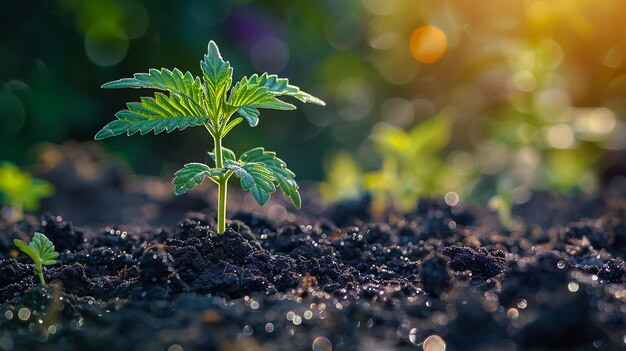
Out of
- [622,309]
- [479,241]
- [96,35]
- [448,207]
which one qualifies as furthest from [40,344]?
[96,35]

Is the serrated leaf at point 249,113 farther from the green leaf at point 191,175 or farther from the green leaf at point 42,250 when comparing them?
the green leaf at point 42,250

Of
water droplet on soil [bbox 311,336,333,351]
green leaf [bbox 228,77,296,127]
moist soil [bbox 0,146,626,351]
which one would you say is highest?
green leaf [bbox 228,77,296,127]

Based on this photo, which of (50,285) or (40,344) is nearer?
(40,344)

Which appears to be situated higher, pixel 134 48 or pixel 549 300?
pixel 134 48

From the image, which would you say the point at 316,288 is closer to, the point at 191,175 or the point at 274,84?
the point at 191,175

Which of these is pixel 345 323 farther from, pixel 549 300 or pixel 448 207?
pixel 448 207

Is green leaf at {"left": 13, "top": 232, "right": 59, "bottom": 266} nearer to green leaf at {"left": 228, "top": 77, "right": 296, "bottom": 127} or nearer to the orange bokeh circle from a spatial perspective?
green leaf at {"left": 228, "top": 77, "right": 296, "bottom": 127}

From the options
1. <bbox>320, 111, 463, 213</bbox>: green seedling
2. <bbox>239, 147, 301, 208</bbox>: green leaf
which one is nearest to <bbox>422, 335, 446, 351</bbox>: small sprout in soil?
<bbox>239, 147, 301, 208</bbox>: green leaf

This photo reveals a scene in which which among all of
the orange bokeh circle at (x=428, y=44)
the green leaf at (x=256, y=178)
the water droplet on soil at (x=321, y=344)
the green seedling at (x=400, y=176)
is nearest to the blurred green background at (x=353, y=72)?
the orange bokeh circle at (x=428, y=44)
